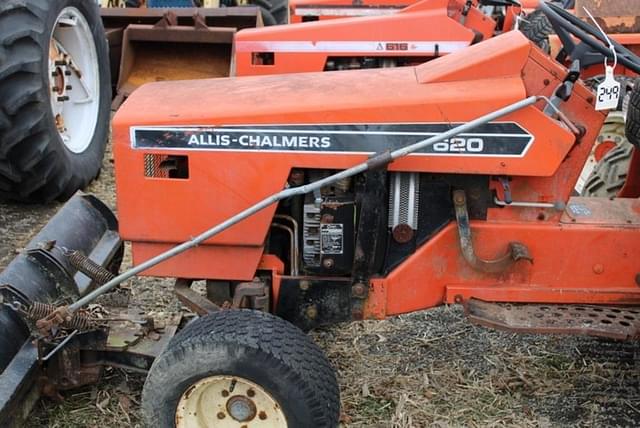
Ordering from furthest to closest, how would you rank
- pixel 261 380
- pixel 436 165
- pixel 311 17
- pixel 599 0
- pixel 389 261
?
pixel 311 17, pixel 599 0, pixel 389 261, pixel 436 165, pixel 261 380

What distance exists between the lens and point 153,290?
4324 mm

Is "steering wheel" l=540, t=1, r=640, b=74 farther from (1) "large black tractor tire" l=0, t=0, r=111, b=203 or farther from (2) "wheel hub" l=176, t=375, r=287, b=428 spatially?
(1) "large black tractor tire" l=0, t=0, r=111, b=203

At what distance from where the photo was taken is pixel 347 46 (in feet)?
18.6

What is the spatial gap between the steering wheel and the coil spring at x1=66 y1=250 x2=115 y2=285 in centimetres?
194

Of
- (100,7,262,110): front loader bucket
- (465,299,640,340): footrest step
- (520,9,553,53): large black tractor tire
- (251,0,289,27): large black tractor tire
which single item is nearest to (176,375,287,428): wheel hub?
(465,299,640,340): footrest step

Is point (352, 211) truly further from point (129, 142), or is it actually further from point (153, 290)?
point (153, 290)

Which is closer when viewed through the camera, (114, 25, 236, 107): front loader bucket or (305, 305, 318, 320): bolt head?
(305, 305, 318, 320): bolt head

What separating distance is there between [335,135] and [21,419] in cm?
147

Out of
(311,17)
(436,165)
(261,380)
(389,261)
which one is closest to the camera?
(261,380)

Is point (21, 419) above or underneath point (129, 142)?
underneath

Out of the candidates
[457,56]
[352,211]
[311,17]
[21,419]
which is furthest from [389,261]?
[311,17]

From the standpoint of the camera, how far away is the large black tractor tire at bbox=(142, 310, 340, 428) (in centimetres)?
263

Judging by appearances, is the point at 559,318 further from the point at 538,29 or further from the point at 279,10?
the point at 279,10

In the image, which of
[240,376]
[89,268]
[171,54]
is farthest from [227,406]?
[171,54]
